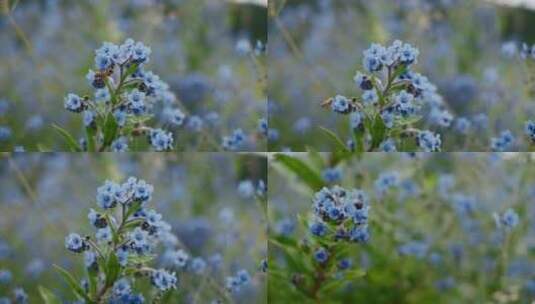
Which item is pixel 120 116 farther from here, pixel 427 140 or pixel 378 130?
pixel 427 140

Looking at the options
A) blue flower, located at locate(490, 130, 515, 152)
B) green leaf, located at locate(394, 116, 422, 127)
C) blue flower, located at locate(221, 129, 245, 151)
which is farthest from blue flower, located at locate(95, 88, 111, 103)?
blue flower, located at locate(490, 130, 515, 152)

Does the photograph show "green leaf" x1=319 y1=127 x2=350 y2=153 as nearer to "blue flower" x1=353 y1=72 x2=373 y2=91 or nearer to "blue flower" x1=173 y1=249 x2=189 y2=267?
"blue flower" x1=353 y1=72 x2=373 y2=91

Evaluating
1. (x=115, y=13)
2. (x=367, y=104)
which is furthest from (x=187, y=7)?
(x=367, y=104)

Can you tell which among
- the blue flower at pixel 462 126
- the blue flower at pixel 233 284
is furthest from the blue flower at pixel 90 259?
the blue flower at pixel 462 126

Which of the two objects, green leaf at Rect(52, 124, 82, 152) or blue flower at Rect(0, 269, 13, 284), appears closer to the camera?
green leaf at Rect(52, 124, 82, 152)

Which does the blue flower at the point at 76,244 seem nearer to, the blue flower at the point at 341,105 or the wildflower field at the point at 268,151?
the wildflower field at the point at 268,151

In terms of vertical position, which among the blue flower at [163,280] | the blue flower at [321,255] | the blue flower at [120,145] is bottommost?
the blue flower at [163,280]
